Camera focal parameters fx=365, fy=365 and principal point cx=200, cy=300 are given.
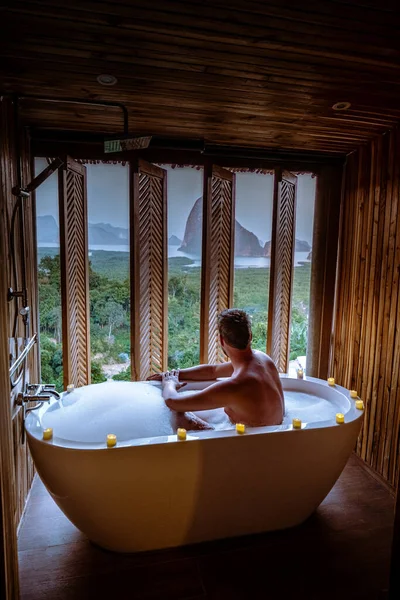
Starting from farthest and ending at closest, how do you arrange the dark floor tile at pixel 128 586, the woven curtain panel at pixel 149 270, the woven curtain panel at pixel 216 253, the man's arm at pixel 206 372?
the woven curtain panel at pixel 216 253 < the woven curtain panel at pixel 149 270 < the man's arm at pixel 206 372 < the dark floor tile at pixel 128 586

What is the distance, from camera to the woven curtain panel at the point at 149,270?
2.77 metres

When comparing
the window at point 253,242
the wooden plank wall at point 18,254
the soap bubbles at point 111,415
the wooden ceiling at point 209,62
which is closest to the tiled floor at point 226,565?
the wooden plank wall at point 18,254

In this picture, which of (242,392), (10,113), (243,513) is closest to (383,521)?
(243,513)

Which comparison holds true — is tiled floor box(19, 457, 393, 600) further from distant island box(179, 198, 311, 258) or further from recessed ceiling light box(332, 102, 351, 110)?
distant island box(179, 198, 311, 258)

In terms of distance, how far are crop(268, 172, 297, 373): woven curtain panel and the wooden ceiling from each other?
64cm

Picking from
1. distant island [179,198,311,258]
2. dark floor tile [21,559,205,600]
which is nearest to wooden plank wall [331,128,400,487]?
dark floor tile [21,559,205,600]

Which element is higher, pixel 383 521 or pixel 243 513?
pixel 243 513

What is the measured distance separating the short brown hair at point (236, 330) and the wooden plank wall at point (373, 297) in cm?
102

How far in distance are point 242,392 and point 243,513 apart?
63 centimetres

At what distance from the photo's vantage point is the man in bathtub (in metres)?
2.08

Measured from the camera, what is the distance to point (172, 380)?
8.21ft

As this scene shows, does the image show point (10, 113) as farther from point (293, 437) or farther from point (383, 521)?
point (383, 521)

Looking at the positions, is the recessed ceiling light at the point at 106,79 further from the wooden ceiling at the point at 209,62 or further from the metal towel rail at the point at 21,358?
the metal towel rail at the point at 21,358

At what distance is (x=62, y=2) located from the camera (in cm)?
124
